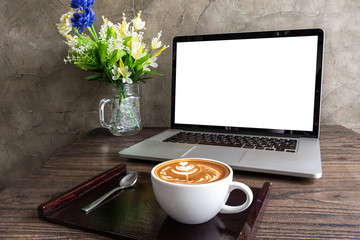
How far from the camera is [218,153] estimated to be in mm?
649

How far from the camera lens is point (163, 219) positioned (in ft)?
1.27

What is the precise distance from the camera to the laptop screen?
31.3 inches

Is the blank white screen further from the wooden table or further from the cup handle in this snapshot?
the cup handle

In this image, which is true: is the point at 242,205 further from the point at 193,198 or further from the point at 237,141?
the point at 237,141

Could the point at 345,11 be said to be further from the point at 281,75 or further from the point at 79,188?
the point at 79,188

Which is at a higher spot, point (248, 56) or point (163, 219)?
point (248, 56)

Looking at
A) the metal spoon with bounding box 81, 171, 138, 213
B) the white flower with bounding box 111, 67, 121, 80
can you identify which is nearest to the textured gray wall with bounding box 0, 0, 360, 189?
the white flower with bounding box 111, 67, 121, 80

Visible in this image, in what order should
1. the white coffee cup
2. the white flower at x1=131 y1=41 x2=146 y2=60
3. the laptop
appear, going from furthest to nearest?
the white flower at x1=131 y1=41 x2=146 y2=60, the laptop, the white coffee cup

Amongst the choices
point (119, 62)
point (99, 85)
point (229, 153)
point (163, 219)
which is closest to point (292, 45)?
point (229, 153)

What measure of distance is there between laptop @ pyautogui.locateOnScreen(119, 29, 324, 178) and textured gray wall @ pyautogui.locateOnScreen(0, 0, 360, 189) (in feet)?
0.56

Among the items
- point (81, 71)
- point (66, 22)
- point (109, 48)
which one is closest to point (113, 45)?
point (109, 48)

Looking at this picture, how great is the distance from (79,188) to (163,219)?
0.53 feet

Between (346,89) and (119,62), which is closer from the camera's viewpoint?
(119,62)

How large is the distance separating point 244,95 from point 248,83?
0.04 m
